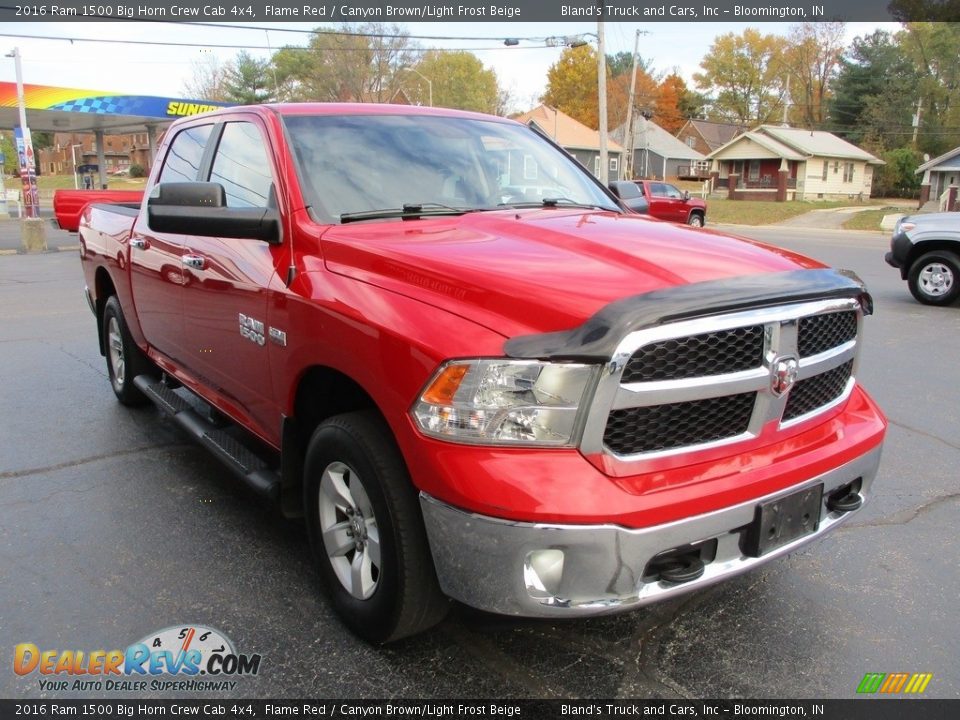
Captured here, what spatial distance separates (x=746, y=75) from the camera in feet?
288

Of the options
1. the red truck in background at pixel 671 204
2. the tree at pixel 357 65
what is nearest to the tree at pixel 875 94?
the tree at pixel 357 65

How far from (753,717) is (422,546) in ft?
3.95

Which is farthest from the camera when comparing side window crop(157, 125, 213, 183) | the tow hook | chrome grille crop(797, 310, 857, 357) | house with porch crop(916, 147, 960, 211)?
house with porch crop(916, 147, 960, 211)

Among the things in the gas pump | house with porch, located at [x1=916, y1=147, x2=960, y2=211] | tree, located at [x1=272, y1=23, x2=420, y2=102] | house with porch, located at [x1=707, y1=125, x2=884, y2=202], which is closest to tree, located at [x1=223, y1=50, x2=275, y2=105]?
tree, located at [x1=272, y1=23, x2=420, y2=102]

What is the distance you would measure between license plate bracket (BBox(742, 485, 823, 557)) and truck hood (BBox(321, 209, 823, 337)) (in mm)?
744

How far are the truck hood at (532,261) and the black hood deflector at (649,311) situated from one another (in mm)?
49

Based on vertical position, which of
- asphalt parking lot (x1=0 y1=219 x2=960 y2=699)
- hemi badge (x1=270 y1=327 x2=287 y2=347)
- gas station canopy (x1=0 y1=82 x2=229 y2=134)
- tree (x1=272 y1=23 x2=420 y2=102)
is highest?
tree (x1=272 y1=23 x2=420 y2=102)

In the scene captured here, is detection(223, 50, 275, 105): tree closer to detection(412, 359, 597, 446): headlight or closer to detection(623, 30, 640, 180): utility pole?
detection(623, 30, 640, 180): utility pole

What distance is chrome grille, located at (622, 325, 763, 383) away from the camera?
2217 mm

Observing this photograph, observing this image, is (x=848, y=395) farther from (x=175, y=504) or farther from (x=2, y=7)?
(x=2, y=7)

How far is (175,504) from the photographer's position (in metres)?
4.05

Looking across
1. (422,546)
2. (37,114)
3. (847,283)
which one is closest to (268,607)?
(422,546)

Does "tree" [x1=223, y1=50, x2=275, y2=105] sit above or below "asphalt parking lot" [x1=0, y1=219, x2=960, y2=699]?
above

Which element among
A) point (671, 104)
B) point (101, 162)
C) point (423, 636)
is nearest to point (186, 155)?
point (423, 636)
